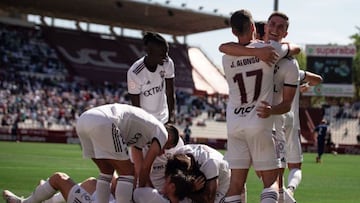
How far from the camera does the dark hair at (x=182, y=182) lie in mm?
7961

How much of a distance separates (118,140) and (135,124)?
0.33m

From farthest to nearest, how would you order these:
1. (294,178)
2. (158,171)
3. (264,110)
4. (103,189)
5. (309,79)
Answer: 1. (294,178)
2. (309,79)
3. (158,171)
4. (103,189)
5. (264,110)

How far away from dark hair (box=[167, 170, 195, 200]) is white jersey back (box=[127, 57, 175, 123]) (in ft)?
9.40

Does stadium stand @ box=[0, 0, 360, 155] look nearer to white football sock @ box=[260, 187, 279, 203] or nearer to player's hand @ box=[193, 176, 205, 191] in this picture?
player's hand @ box=[193, 176, 205, 191]

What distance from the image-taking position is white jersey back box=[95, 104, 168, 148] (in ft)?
26.7

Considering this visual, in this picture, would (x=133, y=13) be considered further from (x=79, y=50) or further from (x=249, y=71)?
(x=249, y=71)

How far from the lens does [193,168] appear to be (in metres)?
8.13

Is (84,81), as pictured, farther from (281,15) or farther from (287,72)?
(287,72)

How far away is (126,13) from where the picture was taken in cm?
5975

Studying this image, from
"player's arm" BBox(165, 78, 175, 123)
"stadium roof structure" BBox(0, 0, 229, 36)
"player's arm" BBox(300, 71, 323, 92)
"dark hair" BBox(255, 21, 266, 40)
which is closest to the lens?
"dark hair" BBox(255, 21, 266, 40)

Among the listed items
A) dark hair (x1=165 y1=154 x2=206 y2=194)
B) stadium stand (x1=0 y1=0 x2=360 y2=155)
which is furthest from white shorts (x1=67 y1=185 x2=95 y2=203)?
stadium stand (x1=0 y1=0 x2=360 y2=155)

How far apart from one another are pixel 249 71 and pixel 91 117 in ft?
6.02

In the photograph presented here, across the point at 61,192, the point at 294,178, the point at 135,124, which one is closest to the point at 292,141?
the point at 294,178

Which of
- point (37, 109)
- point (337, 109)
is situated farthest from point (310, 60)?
point (37, 109)
